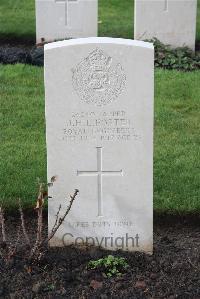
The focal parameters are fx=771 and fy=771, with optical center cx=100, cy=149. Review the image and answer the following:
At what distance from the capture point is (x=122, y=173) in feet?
16.2

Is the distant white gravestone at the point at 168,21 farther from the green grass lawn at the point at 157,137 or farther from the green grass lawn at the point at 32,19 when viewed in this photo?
the green grass lawn at the point at 157,137

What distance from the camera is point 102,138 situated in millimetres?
4871

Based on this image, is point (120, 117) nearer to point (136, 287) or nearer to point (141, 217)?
point (141, 217)

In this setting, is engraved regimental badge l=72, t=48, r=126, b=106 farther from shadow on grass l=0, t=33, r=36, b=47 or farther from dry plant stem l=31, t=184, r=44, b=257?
shadow on grass l=0, t=33, r=36, b=47

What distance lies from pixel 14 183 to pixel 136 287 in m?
1.75

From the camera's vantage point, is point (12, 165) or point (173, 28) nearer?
point (12, 165)

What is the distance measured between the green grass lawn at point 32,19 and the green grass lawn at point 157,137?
2011mm

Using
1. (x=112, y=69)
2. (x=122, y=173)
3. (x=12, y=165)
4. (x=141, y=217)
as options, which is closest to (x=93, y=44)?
(x=112, y=69)

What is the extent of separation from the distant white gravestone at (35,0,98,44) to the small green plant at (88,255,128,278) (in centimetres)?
564

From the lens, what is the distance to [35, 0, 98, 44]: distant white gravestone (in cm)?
997

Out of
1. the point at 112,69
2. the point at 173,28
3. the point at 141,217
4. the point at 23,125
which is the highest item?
the point at 173,28

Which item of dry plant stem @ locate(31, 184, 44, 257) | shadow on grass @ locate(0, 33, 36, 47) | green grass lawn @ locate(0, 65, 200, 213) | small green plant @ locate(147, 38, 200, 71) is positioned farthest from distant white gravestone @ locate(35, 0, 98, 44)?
dry plant stem @ locate(31, 184, 44, 257)

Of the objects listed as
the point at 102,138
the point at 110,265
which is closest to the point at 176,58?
the point at 102,138

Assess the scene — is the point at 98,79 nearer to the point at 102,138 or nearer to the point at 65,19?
the point at 102,138
